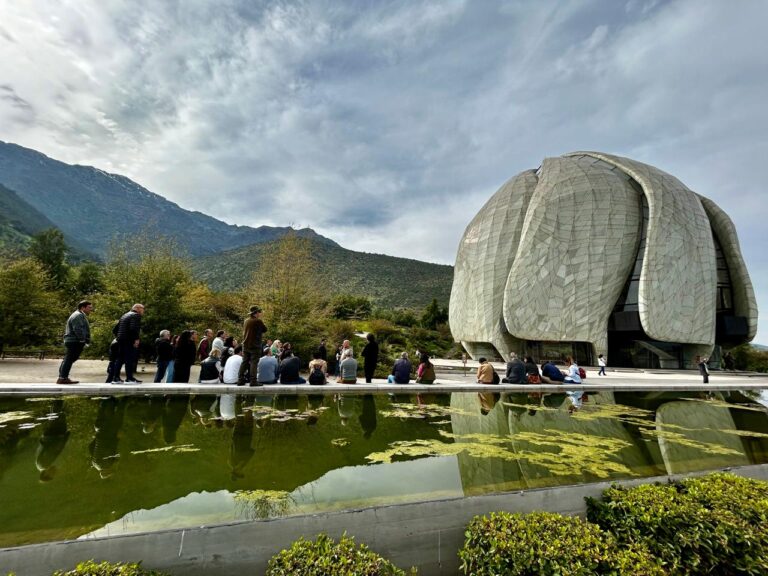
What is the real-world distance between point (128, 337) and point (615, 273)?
25948 millimetres

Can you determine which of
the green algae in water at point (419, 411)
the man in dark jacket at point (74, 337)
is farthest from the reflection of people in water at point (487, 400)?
the man in dark jacket at point (74, 337)

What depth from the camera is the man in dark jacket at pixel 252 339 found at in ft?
27.0

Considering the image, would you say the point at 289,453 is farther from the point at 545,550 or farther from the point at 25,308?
the point at 25,308

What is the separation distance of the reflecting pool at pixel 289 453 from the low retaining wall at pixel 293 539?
1.65 feet

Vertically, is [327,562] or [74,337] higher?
[74,337]

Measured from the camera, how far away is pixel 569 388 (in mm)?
11156

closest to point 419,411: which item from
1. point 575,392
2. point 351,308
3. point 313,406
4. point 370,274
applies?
point 313,406

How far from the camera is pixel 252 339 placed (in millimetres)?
8312

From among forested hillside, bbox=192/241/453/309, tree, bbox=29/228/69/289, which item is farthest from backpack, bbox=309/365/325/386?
forested hillside, bbox=192/241/453/309

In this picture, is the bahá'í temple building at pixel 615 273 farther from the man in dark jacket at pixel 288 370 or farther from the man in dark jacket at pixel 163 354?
the man in dark jacket at pixel 163 354

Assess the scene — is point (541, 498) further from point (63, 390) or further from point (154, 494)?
point (63, 390)

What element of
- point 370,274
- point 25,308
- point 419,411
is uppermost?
point 370,274

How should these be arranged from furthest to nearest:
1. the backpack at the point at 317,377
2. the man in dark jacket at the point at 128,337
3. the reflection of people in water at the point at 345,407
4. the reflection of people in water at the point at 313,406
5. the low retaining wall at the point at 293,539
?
the backpack at the point at 317,377
the man in dark jacket at the point at 128,337
the reflection of people in water at the point at 345,407
the reflection of people in water at the point at 313,406
the low retaining wall at the point at 293,539

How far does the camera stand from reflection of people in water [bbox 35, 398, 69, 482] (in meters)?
3.64
